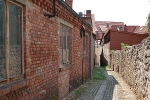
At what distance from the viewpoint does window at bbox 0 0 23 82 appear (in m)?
3.42

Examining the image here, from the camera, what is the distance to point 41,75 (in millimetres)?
4961

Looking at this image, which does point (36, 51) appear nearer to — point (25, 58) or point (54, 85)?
point (25, 58)

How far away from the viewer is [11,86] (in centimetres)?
346

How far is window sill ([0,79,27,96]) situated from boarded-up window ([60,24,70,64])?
3167 mm

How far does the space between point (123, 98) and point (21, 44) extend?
522cm

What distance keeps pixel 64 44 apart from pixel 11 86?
4.14 metres

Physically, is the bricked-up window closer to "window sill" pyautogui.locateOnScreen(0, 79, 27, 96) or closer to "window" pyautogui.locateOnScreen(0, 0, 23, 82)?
"window" pyautogui.locateOnScreen(0, 0, 23, 82)

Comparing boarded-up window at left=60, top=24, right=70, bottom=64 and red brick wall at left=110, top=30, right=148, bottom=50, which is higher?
red brick wall at left=110, top=30, right=148, bottom=50

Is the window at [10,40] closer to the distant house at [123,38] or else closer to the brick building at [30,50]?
the brick building at [30,50]

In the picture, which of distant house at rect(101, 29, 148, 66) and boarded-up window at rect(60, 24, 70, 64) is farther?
distant house at rect(101, 29, 148, 66)

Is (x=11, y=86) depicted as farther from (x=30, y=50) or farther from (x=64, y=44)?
(x=64, y=44)

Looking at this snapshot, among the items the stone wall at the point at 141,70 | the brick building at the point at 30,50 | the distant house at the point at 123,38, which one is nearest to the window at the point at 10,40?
the brick building at the point at 30,50

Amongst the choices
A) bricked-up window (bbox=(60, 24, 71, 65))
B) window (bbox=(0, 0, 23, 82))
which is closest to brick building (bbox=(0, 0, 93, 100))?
window (bbox=(0, 0, 23, 82))

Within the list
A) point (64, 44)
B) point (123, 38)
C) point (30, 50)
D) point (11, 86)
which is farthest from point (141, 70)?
point (123, 38)
